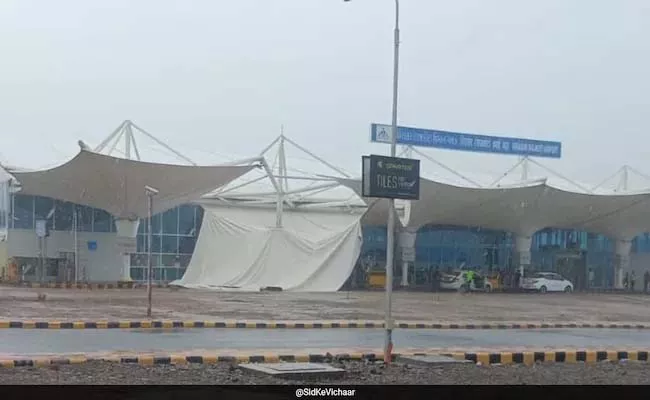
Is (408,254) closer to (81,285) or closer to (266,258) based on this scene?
(266,258)

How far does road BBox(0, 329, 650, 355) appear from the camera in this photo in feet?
47.5

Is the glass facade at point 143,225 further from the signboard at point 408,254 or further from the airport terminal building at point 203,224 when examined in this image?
the signboard at point 408,254

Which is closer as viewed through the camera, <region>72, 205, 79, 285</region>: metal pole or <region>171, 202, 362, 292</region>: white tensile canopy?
<region>171, 202, 362, 292</region>: white tensile canopy

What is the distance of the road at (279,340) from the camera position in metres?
14.5

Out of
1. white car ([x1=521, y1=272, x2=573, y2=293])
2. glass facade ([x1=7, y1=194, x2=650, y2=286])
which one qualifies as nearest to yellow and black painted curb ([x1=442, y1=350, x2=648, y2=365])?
glass facade ([x1=7, y1=194, x2=650, y2=286])

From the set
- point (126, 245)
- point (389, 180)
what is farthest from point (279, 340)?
point (126, 245)

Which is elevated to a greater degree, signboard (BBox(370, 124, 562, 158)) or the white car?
signboard (BBox(370, 124, 562, 158))

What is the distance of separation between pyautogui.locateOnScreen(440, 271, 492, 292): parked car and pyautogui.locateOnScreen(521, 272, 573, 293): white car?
2.54 meters

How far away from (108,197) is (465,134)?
17.0 m

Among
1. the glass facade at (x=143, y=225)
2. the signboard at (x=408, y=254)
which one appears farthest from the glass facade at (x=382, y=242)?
the signboard at (x=408, y=254)

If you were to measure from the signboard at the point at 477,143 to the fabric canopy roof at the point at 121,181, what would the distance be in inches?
287

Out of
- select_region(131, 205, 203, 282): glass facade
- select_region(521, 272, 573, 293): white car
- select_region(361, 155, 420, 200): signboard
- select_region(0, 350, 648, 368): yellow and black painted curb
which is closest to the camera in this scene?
select_region(0, 350, 648, 368): yellow and black painted curb

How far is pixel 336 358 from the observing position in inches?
499

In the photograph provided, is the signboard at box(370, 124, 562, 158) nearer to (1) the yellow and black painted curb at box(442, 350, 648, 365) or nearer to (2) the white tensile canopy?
(2) the white tensile canopy
